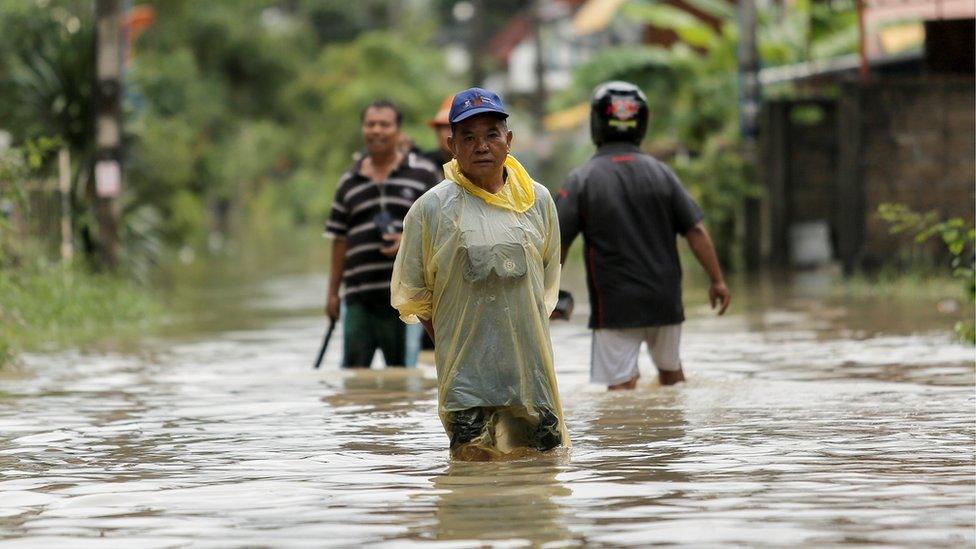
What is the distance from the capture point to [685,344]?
16.2 meters

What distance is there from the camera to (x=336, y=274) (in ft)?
43.7

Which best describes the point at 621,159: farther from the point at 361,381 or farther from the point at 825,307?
the point at 825,307

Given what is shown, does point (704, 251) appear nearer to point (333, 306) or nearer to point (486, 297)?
point (333, 306)

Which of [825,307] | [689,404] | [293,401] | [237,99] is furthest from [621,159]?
[237,99]

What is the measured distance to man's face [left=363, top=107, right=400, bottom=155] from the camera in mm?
13039

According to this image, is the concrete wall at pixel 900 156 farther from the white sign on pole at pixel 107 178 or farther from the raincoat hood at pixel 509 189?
the raincoat hood at pixel 509 189

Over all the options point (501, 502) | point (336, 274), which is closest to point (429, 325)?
point (501, 502)

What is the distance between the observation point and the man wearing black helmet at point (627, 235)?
11359 millimetres

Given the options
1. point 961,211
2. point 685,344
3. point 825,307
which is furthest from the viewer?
point 961,211

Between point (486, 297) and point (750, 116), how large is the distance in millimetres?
19562

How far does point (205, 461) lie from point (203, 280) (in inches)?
905

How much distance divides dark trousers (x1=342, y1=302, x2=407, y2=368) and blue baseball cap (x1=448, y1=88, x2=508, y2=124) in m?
4.42

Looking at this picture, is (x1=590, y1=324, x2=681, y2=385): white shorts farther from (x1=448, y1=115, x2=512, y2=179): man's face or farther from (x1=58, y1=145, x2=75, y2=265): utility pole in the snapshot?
(x1=58, y1=145, x2=75, y2=265): utility pole

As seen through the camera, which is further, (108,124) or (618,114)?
(108,124)
